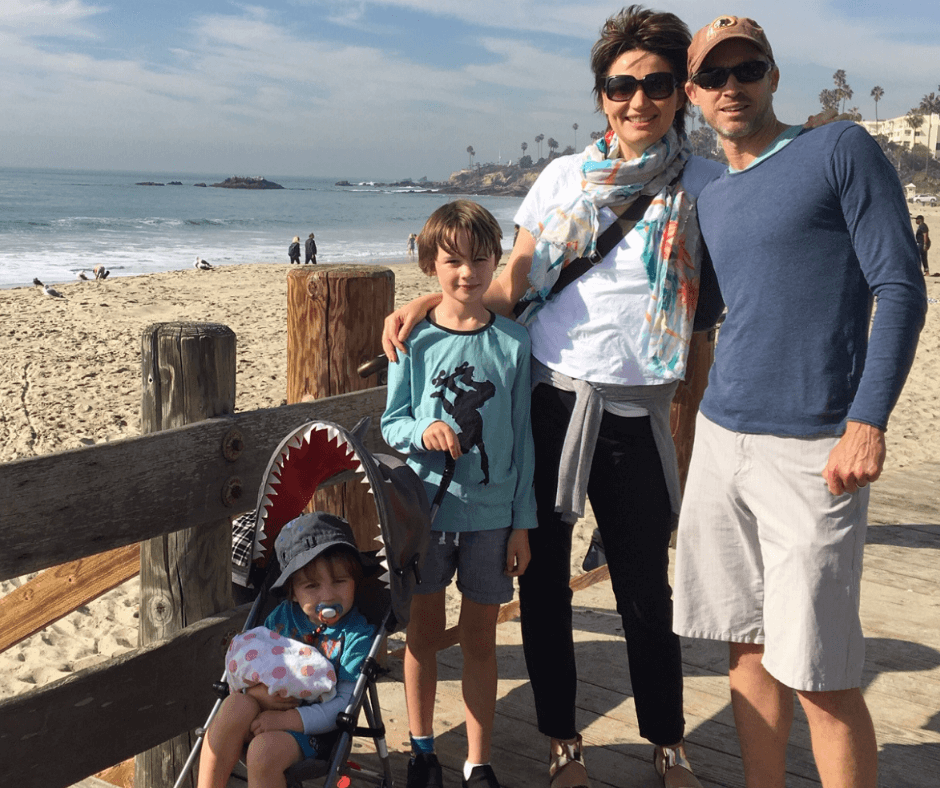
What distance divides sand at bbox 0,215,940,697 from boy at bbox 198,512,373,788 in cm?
398

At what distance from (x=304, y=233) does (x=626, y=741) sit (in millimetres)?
60784

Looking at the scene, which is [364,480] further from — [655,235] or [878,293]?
[878,293]

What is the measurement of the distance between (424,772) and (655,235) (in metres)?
1.77

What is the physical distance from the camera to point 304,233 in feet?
202

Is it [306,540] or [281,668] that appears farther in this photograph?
[306,540]

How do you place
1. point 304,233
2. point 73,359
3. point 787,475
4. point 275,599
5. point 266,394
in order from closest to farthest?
point 787,475
point 275,599
point 266,394
point 73,359
point 304,233

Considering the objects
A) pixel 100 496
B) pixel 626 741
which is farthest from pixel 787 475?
pixel 100 496

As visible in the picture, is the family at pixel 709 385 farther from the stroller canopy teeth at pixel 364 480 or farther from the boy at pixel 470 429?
the stroller canopy teeth at pixel 364 480

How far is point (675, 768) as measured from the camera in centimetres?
291

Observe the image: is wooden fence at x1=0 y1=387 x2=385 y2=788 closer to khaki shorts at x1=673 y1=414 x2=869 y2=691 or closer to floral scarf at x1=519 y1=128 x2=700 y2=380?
floral scarf at x1=519 y1=128 x2=700 y2=380

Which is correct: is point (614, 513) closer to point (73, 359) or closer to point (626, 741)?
point (626, 741)

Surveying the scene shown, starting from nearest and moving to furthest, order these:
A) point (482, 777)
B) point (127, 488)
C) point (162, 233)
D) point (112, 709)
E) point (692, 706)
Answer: point (127, 488) → point (112, 709) → point (482, 777) → point (692, 706) → point (162, 233)

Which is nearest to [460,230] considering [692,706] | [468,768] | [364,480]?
[364,480]

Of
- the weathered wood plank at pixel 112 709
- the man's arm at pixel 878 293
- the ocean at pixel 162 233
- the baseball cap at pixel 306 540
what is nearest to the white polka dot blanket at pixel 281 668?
the baseball cap at pixel 306 540
